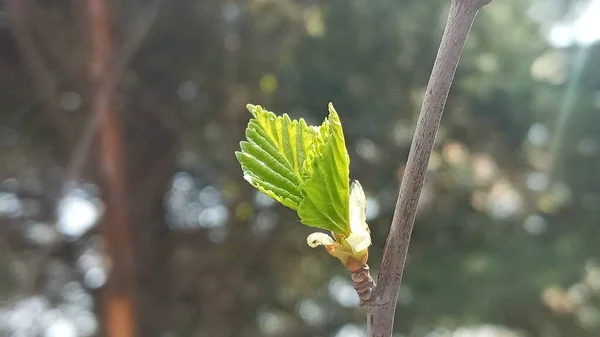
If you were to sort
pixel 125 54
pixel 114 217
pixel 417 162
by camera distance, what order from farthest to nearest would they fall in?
pixel 114 217 → pixel 125 54 → pixel 417 162

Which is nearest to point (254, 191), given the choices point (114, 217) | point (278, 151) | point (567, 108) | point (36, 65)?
point (114, 217)

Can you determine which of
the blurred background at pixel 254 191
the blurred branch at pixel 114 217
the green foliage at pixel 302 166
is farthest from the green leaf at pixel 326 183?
the blurred branch at pixel 114 217

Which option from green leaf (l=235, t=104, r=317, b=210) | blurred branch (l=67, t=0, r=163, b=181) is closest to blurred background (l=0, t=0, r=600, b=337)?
blurred branch (l=67, t=0, r=163, b=181)

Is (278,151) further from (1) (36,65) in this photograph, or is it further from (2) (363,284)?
(1) (36,65)

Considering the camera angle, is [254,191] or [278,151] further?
[254,191]

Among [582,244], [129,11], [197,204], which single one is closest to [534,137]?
[582,244]

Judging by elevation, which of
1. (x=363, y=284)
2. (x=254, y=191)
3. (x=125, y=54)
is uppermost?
(x=125, y=54)
